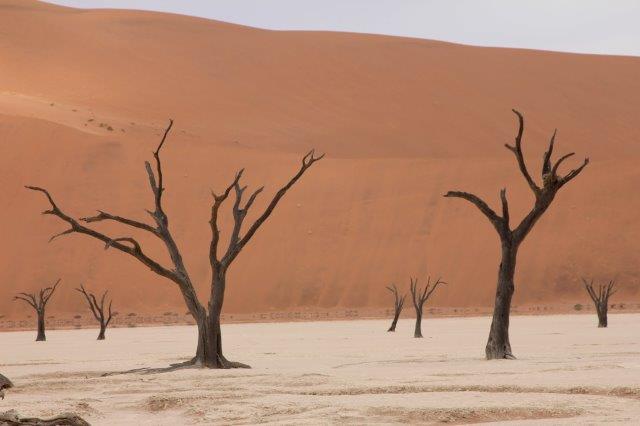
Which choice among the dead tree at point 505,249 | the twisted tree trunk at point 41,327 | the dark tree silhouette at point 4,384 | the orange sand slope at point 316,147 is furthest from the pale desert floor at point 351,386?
the orange sand slope at point 316,147

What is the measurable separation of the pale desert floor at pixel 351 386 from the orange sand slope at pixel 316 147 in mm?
28504

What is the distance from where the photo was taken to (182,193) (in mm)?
58438

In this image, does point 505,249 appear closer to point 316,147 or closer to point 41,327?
point 41,327

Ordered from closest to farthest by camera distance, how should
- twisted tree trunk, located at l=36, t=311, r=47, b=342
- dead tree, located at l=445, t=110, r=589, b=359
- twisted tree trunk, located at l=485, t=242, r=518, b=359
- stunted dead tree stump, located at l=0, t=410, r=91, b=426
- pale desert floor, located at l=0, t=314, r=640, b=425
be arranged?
stunted dead tree stump, located at l=0, t=410, r=91, b=426
pale desert floor, located at l=0, t=314, r=640, b=425
dead tree, located at l=445, t=110, r=589, b=359
twisted tree trunk, located at l=485, t=242, r=518, b=359
twisted tree trunk, located at l=36, t=311, r=47, b=342

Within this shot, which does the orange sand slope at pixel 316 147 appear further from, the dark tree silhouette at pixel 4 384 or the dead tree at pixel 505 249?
the dark tree silhouette at pixel 4 384

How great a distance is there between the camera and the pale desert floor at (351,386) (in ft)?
34.9

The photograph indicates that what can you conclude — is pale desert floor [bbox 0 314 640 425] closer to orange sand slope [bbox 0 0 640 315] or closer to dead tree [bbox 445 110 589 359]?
dead tree [bbox 445 110 589 359]

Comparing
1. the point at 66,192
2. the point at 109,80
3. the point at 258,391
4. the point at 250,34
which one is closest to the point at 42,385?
the point at 258,391

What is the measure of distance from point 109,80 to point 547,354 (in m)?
62.4

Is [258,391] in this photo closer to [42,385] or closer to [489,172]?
[42,385]

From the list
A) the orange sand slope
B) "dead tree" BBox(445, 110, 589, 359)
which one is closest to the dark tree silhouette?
"dead tree" BBox(445, 110, 589, 359)

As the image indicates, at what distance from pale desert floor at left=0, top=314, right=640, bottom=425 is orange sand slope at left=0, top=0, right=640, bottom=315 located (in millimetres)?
28504

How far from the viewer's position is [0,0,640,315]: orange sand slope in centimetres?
5278

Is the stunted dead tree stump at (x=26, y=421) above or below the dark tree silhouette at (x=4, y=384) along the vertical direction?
below
